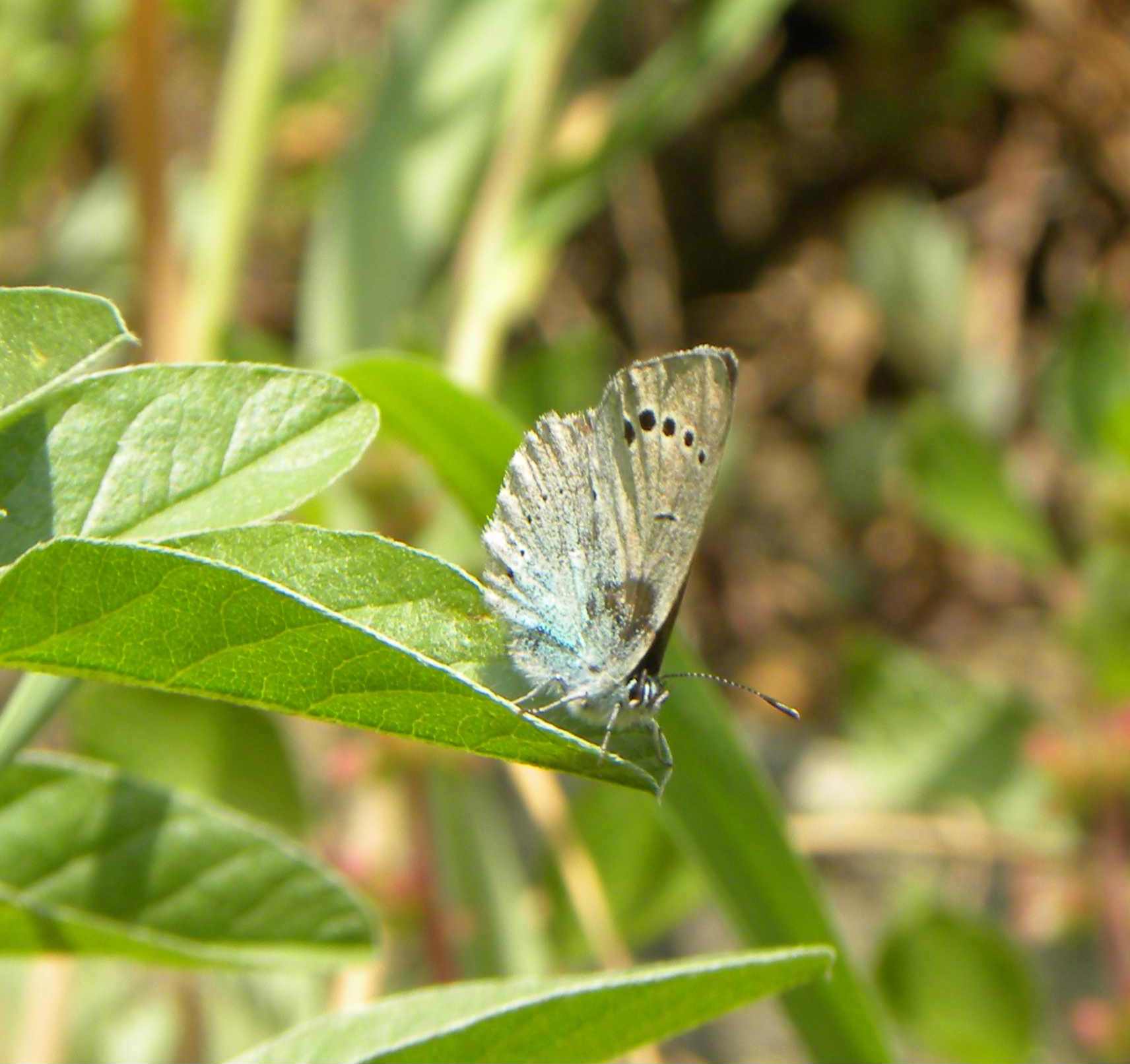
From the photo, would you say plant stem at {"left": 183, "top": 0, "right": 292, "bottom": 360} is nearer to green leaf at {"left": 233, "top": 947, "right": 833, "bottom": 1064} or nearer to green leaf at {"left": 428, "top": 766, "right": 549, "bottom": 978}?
green leaf at {"left": 428, "top": 766, "right": 549, "bottom": 978}

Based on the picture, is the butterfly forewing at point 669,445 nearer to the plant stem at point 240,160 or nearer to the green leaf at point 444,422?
the green leaf at point 444,422

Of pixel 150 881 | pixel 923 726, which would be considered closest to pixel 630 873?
pixel 923 726

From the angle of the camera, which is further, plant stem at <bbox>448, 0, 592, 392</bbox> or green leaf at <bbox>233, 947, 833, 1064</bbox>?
plant stem at <bbox>448, 0, 592, 392</bbox>

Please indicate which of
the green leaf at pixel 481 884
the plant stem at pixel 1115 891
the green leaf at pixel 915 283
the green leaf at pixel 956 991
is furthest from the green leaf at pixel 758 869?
the green leaf at pixel 915 283

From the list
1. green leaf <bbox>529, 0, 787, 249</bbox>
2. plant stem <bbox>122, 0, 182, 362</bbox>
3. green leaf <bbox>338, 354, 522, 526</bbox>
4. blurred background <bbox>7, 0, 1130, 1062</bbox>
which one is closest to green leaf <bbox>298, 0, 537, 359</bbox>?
blurred background <bbox>7, 0, 1130, 1062</bbox>

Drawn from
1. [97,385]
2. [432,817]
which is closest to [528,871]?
[432,817]

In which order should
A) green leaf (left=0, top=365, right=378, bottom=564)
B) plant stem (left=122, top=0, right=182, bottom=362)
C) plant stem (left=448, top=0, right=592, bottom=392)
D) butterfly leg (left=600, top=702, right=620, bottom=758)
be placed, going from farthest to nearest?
plant stem (left=448, top=0, right=592, bottom=392) < plant stem (left=122, top=0, right=182, bottom=362) < butterfly leg (left=600, top=702, right=620, bottom=758) < green leaf (left=0, top=365, right=378, bottom=564)
